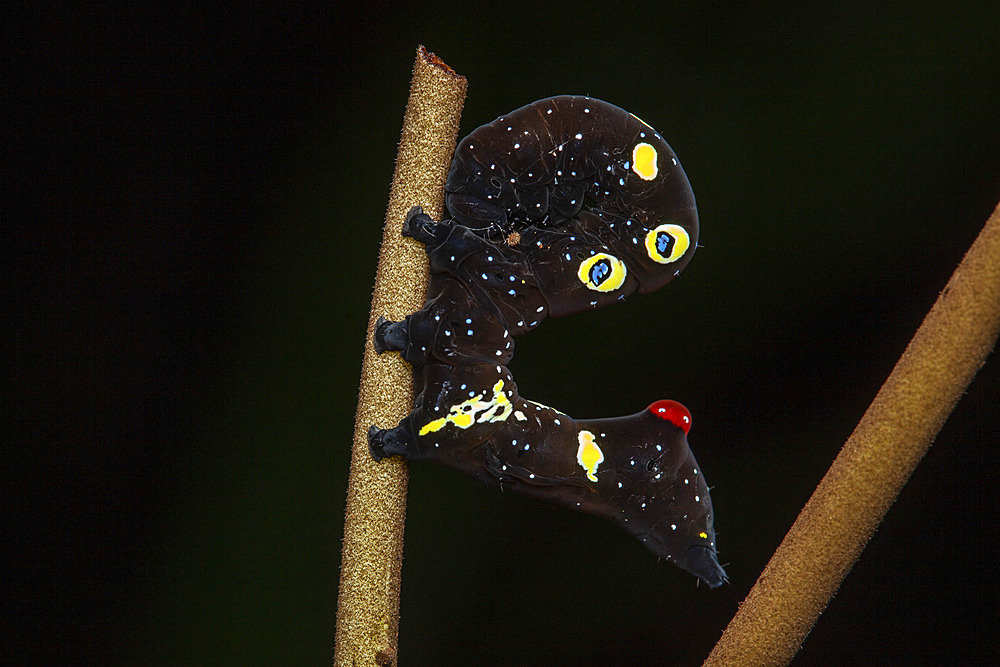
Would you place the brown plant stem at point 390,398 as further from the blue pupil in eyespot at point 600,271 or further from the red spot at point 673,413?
the red spot at point 673,413

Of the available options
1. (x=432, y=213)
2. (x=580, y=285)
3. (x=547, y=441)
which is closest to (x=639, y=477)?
(x=547, y=441)

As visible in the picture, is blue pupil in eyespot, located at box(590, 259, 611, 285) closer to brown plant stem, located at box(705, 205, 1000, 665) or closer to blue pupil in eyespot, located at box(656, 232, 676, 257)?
blue pupil in eyespot, located at box(656, 232, 676, 257)

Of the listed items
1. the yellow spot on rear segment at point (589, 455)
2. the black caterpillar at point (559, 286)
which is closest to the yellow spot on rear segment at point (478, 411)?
the black caterpillar at point (559, 286)

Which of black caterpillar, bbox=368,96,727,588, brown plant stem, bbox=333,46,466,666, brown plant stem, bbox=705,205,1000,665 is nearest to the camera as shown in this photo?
brown plant stem, bbox=705,205,1000,665

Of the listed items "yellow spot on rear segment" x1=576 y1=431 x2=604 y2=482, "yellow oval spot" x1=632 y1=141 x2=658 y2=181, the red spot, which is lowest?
"yellow spot on rear segment" x1=576 y1=431 x2=604 y2=482

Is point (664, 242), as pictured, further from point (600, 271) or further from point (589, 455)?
point (589, 455)

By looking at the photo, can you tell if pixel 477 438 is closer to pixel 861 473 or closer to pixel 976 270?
pixel 861 473

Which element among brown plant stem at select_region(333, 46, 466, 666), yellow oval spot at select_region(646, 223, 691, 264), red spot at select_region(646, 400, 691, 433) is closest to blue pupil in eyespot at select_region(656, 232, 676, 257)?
yellow oval spot at select_region(646, 223, 691, 264)
